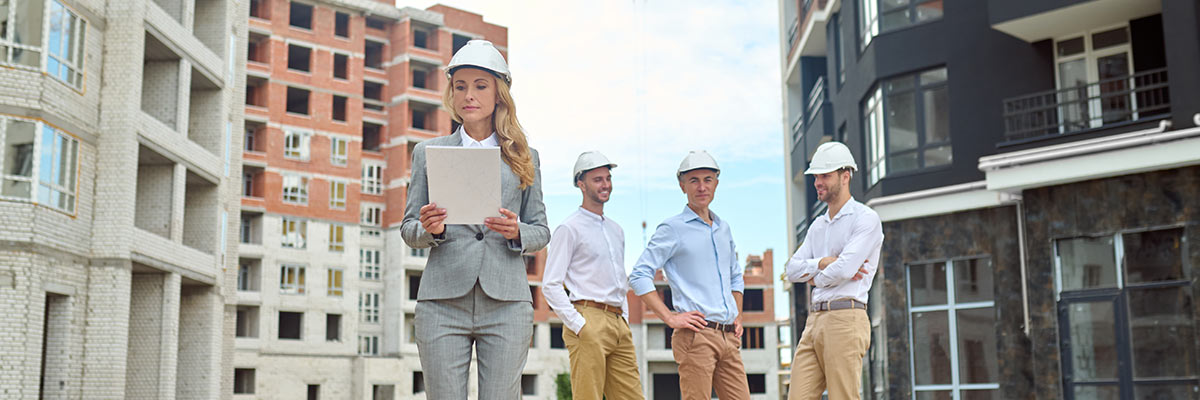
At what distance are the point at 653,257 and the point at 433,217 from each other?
3.83 metres

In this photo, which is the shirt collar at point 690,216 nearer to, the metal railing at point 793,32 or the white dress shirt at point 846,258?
the white dress shirt at point 846,258

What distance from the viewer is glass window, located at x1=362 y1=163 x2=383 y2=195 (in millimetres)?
63969

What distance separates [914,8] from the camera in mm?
22781

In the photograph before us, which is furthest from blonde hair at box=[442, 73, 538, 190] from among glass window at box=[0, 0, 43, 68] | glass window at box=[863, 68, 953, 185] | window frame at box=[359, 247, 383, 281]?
window frame at box=[359, 247, 383, 281]

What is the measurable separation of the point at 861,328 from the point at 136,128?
71.4 ft

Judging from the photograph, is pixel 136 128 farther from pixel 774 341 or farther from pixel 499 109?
pixel 774 341

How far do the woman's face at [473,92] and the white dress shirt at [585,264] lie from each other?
2.93 m

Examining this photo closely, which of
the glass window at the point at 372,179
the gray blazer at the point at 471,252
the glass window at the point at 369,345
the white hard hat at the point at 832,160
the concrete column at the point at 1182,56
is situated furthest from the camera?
the glass window at the point at 372,179

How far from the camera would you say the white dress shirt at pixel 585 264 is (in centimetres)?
793

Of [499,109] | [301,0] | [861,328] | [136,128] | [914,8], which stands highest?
[301,0]

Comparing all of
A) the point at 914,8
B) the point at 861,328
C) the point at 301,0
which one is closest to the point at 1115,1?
the point at 914,8

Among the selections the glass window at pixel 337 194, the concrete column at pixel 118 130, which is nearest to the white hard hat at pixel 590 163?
the concrete column at pixel 118 130

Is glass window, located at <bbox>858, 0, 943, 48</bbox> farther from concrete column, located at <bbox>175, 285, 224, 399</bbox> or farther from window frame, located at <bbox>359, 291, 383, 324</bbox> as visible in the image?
window frame, located at <bbox>359, 291, 383, 324</bbox>

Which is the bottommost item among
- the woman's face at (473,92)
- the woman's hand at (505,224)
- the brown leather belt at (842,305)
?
the brown leather belt at (842,305)
